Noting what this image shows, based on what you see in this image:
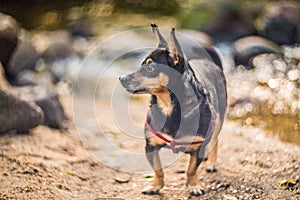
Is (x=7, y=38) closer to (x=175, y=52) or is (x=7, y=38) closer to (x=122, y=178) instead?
(x=122, y=178)

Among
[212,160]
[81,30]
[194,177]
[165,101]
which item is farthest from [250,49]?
[165,101]

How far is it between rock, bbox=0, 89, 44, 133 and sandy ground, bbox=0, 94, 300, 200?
6cm

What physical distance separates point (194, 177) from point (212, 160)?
0.29 metres

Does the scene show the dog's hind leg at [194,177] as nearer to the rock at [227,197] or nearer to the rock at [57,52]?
the rock at [227,197]

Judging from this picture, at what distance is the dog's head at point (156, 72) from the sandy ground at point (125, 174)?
0.68m

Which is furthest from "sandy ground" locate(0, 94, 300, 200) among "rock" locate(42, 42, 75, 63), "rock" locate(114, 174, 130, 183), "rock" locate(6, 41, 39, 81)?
"rock" locate(42, 42, 75, 63)

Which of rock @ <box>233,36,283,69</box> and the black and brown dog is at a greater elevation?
the black and brown dog

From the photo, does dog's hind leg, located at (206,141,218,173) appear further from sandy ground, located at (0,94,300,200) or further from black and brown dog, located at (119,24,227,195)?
black and brown dog, located at (119,24,227,195)

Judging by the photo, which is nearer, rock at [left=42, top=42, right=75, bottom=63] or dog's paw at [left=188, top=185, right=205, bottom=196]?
dog's paw at [left=188, top=185, right=205, bottom=196]

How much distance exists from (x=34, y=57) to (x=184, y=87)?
2.70 meters

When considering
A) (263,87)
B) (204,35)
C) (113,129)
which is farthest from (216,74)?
(204,35)

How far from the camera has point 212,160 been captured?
321 centimetres

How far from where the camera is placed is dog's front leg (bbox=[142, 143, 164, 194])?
9.35ft

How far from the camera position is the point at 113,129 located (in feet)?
12.1
